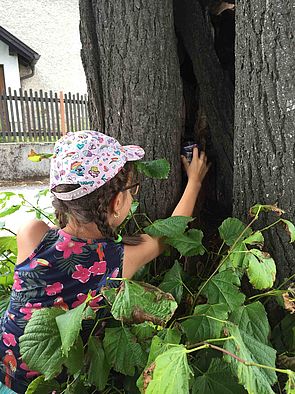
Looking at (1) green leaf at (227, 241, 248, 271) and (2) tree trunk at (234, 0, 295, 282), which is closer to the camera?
(1) green leaf at (227, 241, 248, 271)

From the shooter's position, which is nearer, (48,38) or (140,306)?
(140,306)

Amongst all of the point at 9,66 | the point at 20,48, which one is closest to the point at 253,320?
the point at 20,48

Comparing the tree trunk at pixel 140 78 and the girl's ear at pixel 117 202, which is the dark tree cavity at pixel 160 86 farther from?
the girl's ear at pixel 117 202

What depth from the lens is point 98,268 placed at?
132cm

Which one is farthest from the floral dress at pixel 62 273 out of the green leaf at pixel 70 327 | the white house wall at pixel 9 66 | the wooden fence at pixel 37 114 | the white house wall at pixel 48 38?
the white house wall at pixel 48 38

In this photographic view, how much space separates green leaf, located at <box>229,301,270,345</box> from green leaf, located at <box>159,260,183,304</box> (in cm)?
20

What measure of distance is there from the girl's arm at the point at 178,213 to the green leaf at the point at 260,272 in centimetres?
43

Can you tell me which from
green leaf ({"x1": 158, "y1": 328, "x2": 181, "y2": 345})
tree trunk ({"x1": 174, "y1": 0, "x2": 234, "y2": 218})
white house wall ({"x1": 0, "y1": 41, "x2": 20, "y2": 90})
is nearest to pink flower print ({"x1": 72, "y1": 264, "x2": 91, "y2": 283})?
green leaf ({"x1": 158, "y1": 328, "x2": 181, "y2": 345})

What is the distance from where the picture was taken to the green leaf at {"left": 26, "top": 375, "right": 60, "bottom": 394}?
1.20 meters

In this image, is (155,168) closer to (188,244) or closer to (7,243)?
(188,244)

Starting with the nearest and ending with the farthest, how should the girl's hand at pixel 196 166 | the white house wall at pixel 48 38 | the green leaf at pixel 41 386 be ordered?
the green leaf at pixel 41 386
the girl's hand at pixel 196 166
the white house wall at pixel 48 38

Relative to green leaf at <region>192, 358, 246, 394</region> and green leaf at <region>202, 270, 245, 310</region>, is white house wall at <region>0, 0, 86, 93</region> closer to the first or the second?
green leaf at <region>202, 270, 245, 310</region>

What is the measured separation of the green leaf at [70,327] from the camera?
96 cm

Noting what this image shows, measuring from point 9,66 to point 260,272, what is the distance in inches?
541
